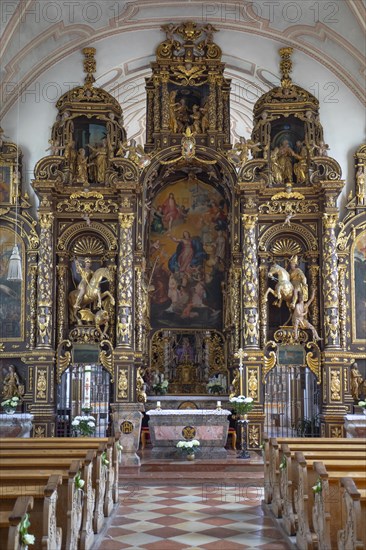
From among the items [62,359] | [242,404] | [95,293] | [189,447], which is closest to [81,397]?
[62,359]

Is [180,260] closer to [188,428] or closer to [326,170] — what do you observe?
[326,170]

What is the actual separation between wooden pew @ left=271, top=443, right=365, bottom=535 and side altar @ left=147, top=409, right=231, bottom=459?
6415mm

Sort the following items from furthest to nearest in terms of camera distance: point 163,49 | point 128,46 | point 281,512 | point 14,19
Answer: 1. point 128,46
2. point 163,49
3. point 14,19
4. point 281,512

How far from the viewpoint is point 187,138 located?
20672mm

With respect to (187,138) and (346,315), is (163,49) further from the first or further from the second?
(346,315)

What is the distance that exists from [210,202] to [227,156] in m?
2.11

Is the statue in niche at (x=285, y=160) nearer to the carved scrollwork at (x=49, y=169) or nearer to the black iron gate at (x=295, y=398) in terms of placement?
the black iron gate at (x=295, y=398)

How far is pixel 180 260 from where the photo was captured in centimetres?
2247

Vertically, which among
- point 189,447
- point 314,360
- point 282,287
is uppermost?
point 282,287

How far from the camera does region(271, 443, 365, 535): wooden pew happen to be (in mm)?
10164

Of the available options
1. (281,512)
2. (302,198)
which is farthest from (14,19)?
(281,512)

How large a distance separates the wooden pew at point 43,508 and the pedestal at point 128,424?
10294mm

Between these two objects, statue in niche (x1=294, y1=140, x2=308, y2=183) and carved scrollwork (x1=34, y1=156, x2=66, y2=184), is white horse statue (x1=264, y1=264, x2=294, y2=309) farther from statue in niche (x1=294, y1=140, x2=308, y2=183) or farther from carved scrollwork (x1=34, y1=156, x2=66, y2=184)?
carved scrollwork (x1=34, y1=156, x2=66, y2=184)

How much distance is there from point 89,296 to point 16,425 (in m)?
3.88
